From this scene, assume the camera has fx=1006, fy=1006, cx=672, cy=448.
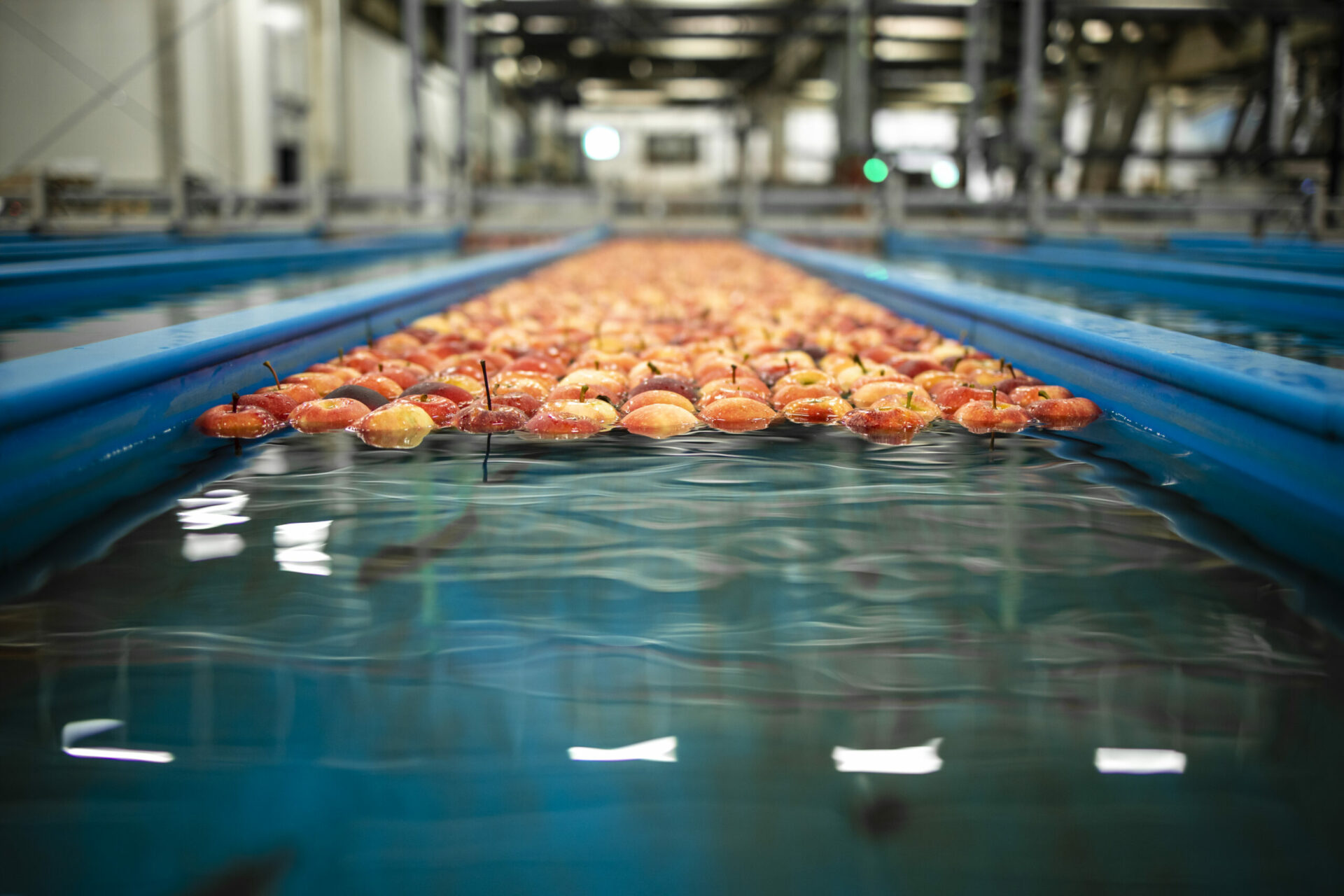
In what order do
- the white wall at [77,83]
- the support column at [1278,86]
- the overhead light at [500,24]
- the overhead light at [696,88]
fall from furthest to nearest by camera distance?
1. the overhead light at [696,88]
2. the overhead light at [500,24]
3. the white wall at [77,83]
4. the support column at [1278,86]

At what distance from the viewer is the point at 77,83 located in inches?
384

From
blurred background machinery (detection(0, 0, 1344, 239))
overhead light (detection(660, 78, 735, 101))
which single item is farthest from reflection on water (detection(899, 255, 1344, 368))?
overhead light (detection(660, 78, 735, 101))

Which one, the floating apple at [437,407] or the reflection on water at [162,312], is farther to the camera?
the reflection on water at [162,312]

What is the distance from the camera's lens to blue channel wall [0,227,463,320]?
9.95 ft

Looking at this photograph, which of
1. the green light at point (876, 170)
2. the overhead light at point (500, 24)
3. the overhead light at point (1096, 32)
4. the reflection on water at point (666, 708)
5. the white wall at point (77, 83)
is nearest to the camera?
the reflection on water at point (666, 708)

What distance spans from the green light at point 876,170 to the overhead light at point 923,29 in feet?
19.9

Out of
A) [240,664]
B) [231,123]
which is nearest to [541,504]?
[240,664]

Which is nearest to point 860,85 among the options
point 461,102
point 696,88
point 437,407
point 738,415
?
point 461,102

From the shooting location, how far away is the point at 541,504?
1.23m

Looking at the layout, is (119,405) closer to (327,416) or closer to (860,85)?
(327,416)

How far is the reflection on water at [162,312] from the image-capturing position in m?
1.99

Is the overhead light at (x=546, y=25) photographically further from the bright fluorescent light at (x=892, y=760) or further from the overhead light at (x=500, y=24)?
the bright fluorescent light at (x=892, y=760)

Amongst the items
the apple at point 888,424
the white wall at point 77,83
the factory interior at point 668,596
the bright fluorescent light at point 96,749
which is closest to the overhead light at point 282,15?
the white wall at point 77,83

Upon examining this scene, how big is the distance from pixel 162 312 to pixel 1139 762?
2.62 meters
